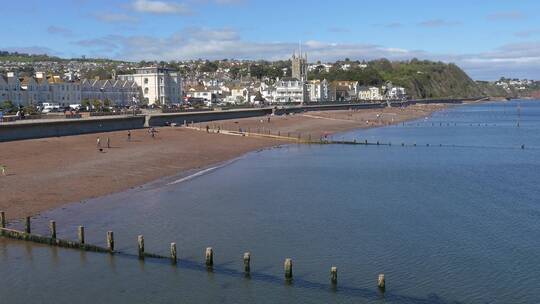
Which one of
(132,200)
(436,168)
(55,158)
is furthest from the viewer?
(436,168)

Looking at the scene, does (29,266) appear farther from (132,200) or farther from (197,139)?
(197,139)

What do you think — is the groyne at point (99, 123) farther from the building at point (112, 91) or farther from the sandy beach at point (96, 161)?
the building at point (112, 91)

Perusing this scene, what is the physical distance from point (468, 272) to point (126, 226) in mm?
13778

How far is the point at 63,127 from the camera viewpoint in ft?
192

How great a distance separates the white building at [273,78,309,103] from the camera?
176 meters

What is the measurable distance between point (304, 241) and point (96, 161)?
2456cm

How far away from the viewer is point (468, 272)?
1997 centimetres

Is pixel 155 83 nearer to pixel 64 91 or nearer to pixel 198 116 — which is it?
pixel 64 91

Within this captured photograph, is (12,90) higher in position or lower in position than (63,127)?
higher

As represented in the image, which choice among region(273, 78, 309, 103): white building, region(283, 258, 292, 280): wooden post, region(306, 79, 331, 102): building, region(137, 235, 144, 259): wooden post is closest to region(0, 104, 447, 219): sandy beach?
region(137, 235, 144, 259): wooden post

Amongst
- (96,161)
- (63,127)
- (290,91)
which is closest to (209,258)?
(96,161)

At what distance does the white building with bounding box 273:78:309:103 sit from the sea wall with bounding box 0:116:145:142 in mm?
104544

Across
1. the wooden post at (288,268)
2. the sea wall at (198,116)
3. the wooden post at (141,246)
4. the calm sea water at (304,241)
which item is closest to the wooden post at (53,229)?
the calm sea water at (304,241)

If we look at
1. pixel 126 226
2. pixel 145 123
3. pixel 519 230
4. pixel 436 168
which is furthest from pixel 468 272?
pixel 145 123
